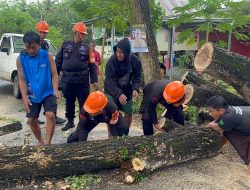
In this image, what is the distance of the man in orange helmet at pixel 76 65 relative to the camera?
18.6 feet

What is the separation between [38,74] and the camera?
4.73 m

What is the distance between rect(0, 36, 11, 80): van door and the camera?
943cm

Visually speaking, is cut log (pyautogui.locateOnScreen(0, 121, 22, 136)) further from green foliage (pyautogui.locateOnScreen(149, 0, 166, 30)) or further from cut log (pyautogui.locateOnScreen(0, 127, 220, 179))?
green foliage (pyautogui.locateOnScreen(149, 0, 166, 30))

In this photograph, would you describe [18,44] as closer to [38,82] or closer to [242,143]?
[38,82]

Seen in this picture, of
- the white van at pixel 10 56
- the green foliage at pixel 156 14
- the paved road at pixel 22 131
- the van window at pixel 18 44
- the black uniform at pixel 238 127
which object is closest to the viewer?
the black uniform at pixel 238 127

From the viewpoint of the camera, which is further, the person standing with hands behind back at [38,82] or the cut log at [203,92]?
the cut log at [203,92]

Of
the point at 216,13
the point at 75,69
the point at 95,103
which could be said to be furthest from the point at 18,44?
the point at 95,103

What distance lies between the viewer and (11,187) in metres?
4.00

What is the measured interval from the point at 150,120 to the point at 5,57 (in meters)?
5.97

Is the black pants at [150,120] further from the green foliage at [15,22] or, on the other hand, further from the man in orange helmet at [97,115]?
the green foliage at [15,22]

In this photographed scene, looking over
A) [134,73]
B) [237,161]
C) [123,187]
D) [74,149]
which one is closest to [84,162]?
[74,149]

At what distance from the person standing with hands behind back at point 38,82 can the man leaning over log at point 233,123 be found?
2180mm

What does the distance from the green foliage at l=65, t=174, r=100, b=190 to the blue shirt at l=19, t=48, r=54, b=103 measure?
131 centimetres

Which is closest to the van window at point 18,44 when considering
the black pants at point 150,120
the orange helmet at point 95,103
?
the black pants at point 150,120
